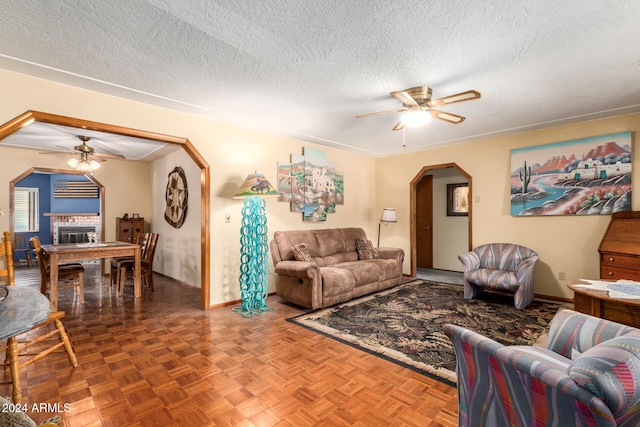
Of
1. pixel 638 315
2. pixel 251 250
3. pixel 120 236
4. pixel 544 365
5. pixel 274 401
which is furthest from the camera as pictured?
pixel 120 236

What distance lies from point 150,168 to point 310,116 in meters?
4.73

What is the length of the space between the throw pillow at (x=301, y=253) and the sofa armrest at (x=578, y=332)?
2.85 m

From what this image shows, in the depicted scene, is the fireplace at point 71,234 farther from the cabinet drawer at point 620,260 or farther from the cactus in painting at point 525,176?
the cabinet drawer at point 620,260

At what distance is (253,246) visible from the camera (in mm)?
3787

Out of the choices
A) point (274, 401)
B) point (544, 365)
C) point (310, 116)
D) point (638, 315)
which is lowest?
point (274, 401)

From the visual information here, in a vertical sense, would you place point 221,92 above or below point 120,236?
above

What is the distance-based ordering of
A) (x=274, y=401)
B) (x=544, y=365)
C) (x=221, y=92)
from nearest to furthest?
(x=544, y=365)
(x=274, y=401)
(x=221, y=92)

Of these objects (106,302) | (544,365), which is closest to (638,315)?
(544,365)

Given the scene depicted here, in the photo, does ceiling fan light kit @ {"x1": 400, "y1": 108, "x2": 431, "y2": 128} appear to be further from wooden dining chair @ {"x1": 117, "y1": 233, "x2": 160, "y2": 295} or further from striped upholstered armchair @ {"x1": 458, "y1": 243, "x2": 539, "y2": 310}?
wooden dining chair @ {"x1": 117, "y1": 233, "x2": 160, "y2": 295}

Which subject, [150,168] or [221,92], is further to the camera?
[150,168]

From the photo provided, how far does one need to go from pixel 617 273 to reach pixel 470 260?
153 cm

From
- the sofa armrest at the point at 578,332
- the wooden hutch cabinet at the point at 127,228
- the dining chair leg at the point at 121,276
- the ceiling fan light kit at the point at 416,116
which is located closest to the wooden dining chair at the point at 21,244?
the wooden hutch cabinet at the point at 127,228

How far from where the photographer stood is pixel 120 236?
613 cm

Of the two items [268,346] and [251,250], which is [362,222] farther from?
[268,346]
